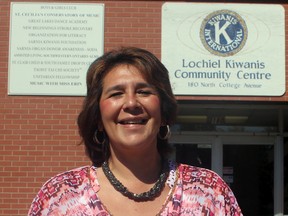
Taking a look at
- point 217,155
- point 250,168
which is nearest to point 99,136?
point 217,155

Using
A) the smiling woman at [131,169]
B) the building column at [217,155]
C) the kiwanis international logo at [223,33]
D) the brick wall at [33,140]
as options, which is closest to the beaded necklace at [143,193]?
the smiling woman at [131,169]

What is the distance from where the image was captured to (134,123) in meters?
2.20

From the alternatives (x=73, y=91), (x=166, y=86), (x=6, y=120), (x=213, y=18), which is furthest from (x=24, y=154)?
(x=166, y=86)

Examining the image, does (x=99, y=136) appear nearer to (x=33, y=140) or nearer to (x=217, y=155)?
(x=33, y=140)

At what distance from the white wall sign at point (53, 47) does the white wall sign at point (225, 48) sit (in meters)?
0.97

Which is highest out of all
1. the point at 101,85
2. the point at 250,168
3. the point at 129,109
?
the point at 101,85

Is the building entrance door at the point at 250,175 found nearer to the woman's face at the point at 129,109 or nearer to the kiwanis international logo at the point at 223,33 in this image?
the kiwanis international logo at the point at 223,33

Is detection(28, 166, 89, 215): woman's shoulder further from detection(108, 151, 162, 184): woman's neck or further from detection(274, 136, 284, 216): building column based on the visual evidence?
detection(274, 136, 284, 216): building column

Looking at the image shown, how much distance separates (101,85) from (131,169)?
14.9 inches

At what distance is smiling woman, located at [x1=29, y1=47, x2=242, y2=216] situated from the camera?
7.18 feet

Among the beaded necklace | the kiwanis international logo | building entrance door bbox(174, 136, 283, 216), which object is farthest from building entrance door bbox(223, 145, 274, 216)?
the beaded necklace

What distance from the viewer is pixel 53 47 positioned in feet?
22.5

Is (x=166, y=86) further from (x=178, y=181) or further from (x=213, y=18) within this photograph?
(x=213, y=18)

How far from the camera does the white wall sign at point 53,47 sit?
22.4 feet
